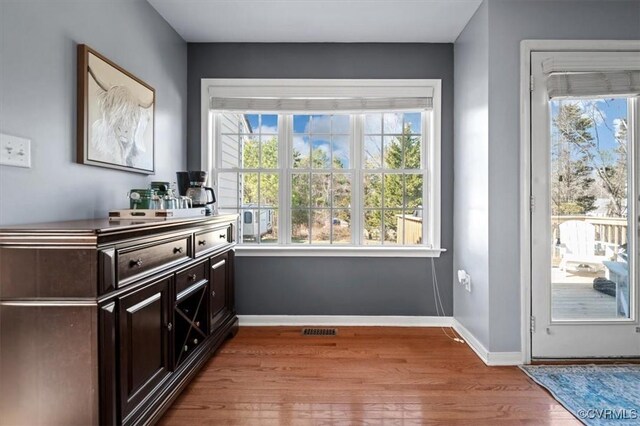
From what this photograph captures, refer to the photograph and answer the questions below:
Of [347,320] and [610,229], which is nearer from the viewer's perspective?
[610,229]

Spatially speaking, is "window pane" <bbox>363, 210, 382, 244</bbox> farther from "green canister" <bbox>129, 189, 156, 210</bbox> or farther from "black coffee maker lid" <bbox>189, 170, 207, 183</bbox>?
"green canister" <bbox>129, 189, 156, 210</bbox>

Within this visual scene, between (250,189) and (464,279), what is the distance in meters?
2.06

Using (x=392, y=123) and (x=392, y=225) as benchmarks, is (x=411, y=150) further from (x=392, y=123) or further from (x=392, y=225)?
(x=392, y=225)

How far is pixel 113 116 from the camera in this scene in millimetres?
2102

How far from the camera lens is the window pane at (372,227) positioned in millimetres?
3271

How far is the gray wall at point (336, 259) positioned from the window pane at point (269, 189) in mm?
538

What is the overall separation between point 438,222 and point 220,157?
2125 mm

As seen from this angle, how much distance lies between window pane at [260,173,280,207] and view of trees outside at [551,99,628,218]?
7.32ft

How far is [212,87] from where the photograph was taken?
10.4 feet

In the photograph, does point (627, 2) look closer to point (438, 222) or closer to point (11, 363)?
point (438, 222)

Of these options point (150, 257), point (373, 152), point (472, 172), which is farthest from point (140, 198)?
point (472, 172)

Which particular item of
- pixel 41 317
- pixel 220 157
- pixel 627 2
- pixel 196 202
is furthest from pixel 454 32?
pixel 41 317

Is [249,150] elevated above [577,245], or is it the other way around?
[249,150]

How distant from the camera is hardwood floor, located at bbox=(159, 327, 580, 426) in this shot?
187 cm
